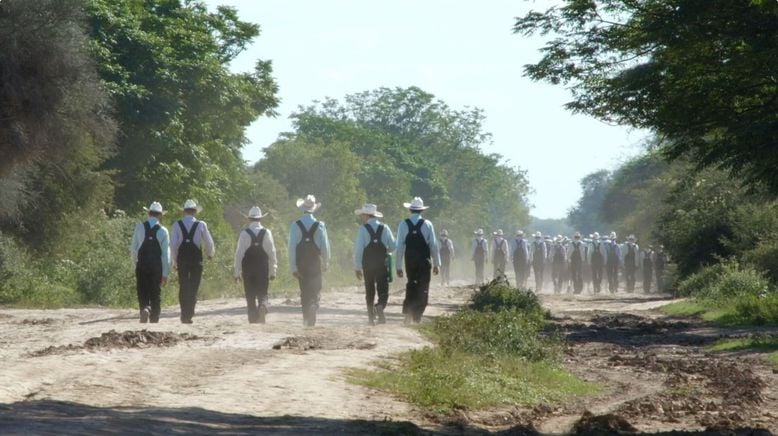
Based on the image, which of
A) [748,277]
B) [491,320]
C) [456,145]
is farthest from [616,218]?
[491,320]

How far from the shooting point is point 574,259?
5381cm

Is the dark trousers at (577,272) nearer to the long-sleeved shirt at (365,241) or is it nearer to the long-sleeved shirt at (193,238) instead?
the long-sleeved shirt at (365,241)

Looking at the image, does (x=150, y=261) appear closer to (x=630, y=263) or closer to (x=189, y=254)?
(x=189, y=254)

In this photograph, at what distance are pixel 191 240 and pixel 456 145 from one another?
337ft

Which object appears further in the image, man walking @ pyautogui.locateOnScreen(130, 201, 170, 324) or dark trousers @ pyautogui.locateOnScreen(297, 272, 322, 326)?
dark trousers @ pyautogui.locateOnScreen(297, 272, 322, 326)

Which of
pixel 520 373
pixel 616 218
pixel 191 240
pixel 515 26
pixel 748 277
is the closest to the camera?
pixel 520 373

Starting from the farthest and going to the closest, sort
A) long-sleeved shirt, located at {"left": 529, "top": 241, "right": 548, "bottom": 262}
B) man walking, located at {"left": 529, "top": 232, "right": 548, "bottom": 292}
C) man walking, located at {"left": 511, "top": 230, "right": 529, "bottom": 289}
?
long-sleeved shirt, located at {"left": 529, "top": 241, "right": 548, "bottom": 262} < man walking, located at {"left": 529, "top": 232, "right": 548, "bottom": 292} < man walking, located at {"left": 511, "top": 230, "right": 529, "bottom": 289}

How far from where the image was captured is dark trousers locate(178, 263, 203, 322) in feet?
75.4

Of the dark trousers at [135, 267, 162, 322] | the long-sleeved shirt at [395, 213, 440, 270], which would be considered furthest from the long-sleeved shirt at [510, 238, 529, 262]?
the dark trousers at [135, 267, 162, 322]

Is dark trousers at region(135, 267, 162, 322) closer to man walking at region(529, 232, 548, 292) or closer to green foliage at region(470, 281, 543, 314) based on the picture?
green foliage at region(470, 281, 543, 314)

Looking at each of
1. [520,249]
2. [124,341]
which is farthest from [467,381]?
[520,249]

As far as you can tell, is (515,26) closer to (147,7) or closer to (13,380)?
(13,380)

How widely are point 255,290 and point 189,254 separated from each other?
→ 114 cm

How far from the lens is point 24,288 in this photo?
32.3m
